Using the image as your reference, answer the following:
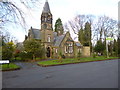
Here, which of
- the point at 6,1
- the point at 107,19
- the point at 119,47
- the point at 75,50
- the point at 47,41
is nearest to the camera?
the point at 6,1

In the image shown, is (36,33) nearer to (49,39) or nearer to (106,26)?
(49,39)

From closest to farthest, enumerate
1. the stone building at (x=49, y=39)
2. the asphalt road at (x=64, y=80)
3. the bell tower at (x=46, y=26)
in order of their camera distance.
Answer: the asphalt road at (x=64, y=80) → the stone building at (x=49, y=39) → the bell tower at (x=46, y=26)

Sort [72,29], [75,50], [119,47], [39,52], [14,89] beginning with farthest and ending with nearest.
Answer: [72,29] < [119,47] < [75,50] < [39,52] < [14,89]

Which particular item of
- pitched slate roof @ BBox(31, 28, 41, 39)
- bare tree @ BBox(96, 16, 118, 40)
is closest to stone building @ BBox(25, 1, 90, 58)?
pitched slate roof @ BBox(31, 28, 41, 39)

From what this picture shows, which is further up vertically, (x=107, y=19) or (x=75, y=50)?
(x=107, y=19)

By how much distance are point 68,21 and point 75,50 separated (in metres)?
17.3

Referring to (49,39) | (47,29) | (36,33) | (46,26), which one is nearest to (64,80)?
(49,39)

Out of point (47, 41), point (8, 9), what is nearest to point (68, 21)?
point (47, 41)

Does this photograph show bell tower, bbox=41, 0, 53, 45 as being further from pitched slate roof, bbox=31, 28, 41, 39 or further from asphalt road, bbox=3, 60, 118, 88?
asphalt road, bbox=3, 60, 118, 88

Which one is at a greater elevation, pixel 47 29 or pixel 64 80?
pixel 47 29

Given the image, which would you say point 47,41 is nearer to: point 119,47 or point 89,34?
point 89,34

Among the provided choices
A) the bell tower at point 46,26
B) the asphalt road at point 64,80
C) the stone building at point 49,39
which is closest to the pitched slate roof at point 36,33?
the stone building at point 49,39

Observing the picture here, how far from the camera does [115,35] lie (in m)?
41.9

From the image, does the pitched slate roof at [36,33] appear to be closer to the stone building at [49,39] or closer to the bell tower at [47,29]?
the stone building at [49,39]
